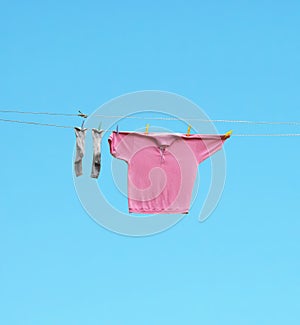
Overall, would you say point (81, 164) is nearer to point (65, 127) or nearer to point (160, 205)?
point (65, 127)

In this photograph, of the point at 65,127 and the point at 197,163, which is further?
the point at 197,163

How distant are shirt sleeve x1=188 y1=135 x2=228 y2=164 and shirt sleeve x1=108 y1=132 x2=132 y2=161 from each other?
1.43 m

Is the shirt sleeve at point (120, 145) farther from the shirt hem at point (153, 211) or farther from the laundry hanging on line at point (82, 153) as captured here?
the shirt hem at point (153, 211)

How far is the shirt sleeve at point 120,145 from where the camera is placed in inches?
676

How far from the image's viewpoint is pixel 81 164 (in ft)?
55.1

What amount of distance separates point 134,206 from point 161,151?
144 centimetres

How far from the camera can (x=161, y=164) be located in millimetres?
17469

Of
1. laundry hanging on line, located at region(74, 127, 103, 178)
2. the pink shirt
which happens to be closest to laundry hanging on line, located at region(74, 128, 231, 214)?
the pink shirt

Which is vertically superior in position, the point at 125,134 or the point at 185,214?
the point at 125,134

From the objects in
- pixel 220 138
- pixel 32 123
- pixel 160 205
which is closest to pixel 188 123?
pixel 220 138

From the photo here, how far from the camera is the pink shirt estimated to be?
17.2m

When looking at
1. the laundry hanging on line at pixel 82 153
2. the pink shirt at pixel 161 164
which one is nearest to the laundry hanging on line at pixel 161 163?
the pink shirt at pixel 161 164

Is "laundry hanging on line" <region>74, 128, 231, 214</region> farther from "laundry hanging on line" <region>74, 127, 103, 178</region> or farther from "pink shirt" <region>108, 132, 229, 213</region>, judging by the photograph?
"laundry hanging on line" <region>74, 127, 103, 178</region>

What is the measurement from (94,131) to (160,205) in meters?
2.23
